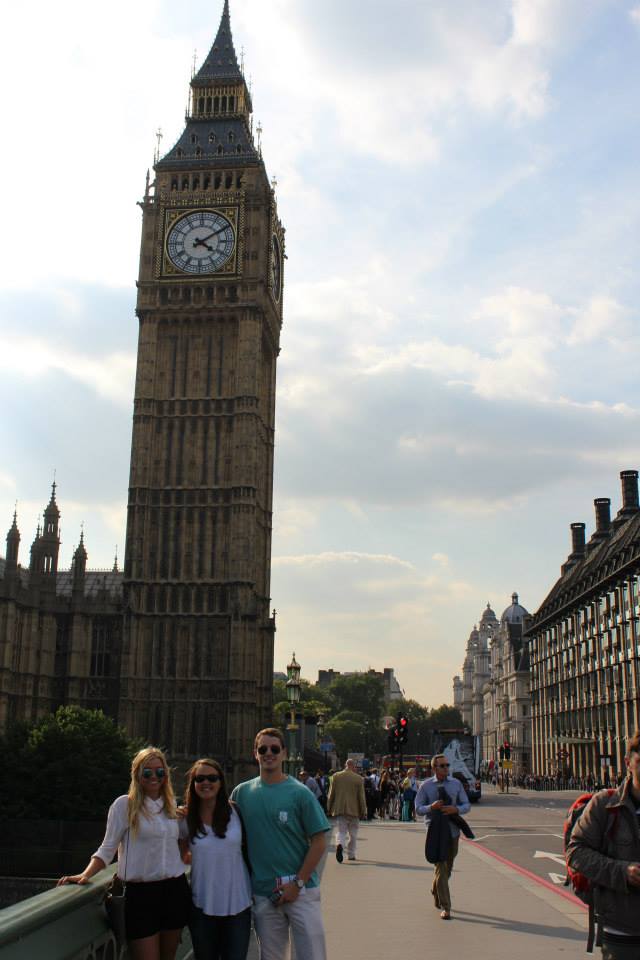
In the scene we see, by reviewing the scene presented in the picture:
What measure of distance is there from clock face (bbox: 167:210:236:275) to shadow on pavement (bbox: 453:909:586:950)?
2397 inches

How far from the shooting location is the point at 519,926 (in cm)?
1194

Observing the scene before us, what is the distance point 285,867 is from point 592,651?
7851cm

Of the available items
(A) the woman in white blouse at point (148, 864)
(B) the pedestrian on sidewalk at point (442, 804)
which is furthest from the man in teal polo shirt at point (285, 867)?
(B) the pedestrian on sidewalk at point (442, 804)

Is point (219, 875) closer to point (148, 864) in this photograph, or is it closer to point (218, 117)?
point (148, 864)

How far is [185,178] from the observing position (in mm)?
72938

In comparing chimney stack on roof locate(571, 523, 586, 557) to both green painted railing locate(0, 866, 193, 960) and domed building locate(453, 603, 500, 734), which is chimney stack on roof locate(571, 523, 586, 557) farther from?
green painted railing locate(0, 866, 193, 960)

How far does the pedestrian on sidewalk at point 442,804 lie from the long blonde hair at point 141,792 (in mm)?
6335

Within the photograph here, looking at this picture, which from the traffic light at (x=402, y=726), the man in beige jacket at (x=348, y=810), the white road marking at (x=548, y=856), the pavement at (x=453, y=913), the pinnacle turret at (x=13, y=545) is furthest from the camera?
the pinnacle turret at (x=13, y=545)

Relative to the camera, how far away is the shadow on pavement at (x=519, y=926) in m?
11.4

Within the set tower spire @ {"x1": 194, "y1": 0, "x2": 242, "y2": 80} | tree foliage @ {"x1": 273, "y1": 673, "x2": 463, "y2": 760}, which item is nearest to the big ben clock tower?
tower spire @ {"x1": 194, "y1": 0, "x2": 242, "y2": 80}

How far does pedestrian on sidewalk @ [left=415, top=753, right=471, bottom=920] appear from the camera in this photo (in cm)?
1291

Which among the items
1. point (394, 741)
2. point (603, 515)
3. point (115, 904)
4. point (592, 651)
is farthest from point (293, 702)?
point (603, 515)

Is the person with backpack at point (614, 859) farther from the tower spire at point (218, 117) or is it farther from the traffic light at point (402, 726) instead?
the tower spire at point (218, 117)

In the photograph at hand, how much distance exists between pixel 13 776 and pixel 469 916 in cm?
3463
